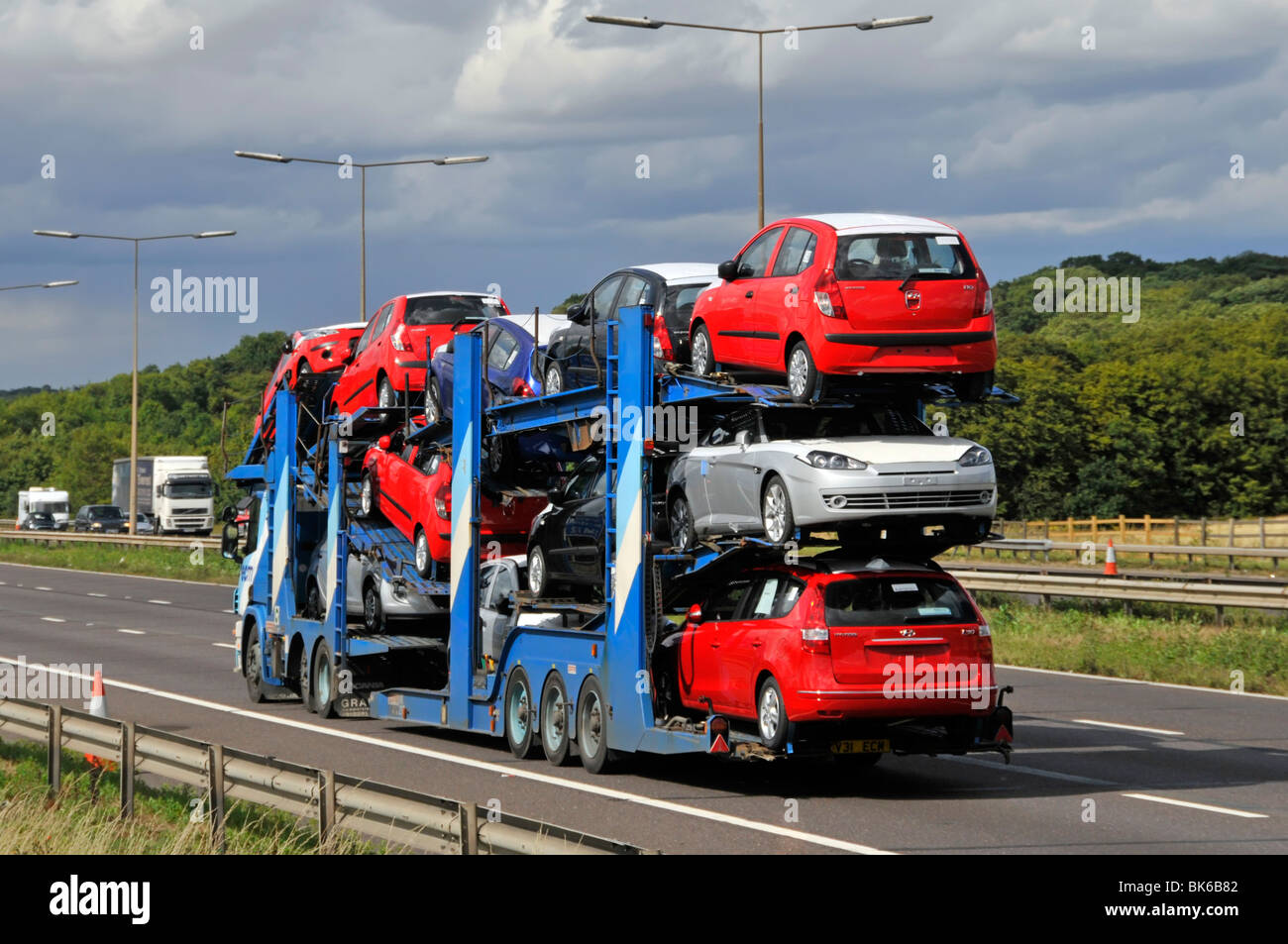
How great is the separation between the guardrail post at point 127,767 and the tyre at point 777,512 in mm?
4675

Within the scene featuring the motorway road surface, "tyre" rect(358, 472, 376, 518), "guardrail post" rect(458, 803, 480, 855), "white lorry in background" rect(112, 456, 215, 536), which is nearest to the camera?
"guardrail post" rect(458, 803, 480, 855)

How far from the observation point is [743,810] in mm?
13156

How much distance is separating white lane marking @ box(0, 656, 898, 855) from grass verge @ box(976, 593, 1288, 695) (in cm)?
959

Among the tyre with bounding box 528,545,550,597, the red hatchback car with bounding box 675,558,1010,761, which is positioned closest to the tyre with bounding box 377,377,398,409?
the tyre with bounding box 528,545,550,597

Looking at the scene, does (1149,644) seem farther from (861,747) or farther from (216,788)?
(216,788)

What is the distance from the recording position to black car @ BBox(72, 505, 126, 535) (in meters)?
83.5

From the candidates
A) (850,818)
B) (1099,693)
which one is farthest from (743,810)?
(1099,693)

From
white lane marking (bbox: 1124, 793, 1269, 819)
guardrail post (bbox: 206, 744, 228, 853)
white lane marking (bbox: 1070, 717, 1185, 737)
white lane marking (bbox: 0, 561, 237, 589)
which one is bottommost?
white lane marking (bbox: 0, 561, 237, 589)

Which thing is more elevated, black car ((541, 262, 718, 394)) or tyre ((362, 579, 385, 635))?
black car ((541, 262, 718, 394))

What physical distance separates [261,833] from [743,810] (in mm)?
3534

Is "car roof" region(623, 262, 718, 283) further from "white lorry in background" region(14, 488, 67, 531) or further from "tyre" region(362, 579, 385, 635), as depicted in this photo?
"white lorry in background" region(14, 488, 67, 531)
